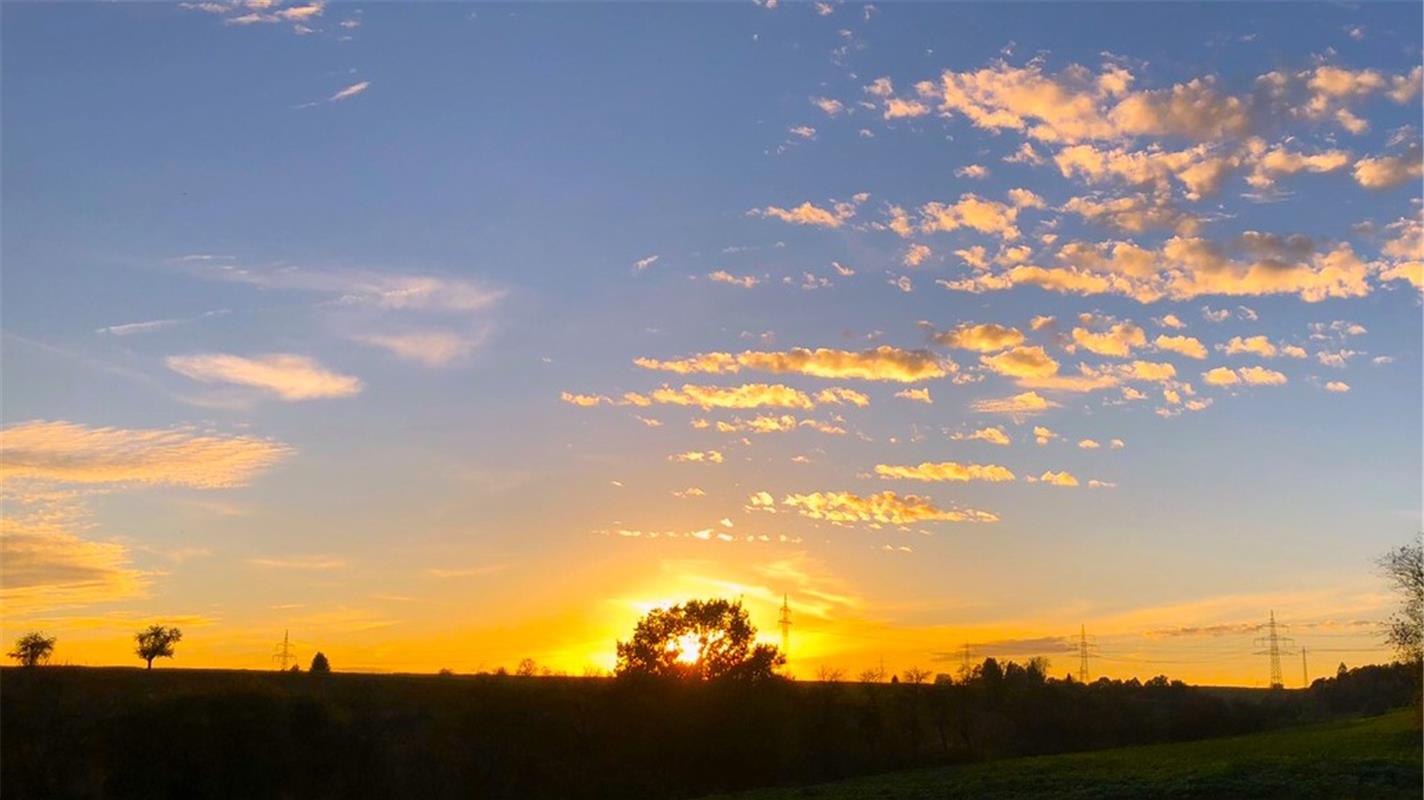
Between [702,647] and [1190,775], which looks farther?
[702,647]

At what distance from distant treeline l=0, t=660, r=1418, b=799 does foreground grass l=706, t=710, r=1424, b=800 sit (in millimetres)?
6823

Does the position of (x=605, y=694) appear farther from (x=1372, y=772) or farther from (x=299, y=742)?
(x=1372, y=772)

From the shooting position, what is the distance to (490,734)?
203 feet

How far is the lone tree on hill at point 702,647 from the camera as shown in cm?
7012

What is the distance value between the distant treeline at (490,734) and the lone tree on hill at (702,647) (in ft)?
4.58

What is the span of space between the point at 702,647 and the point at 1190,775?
1164 inches

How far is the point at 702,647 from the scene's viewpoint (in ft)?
235

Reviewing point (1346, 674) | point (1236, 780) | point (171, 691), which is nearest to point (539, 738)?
point (171, 691)

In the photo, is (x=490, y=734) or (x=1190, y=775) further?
(x=490, y=734)

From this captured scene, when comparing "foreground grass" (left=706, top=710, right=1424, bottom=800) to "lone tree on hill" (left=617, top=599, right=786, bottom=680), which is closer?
"foreground grass" (left=706, top=710, right=1424, bottom=800)

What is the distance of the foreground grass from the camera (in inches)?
1770

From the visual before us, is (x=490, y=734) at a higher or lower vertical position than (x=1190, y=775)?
higher

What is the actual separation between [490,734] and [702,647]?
14635 mm

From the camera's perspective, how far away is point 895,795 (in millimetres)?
50656
